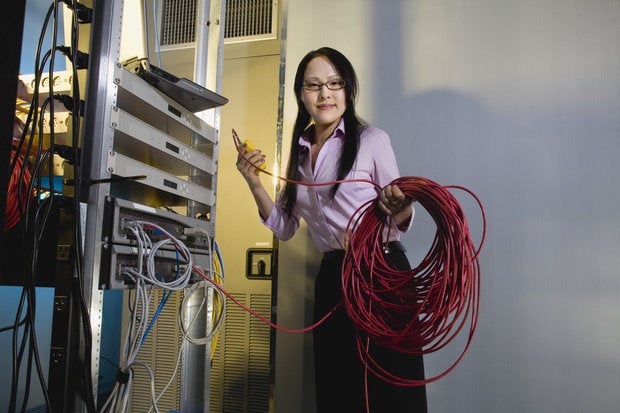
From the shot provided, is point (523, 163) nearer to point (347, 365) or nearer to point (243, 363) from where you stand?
point (347, 365)

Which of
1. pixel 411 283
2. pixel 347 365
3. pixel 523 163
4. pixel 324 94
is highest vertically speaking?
pixel 324 94

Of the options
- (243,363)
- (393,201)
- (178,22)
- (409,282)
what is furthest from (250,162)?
(178,22)

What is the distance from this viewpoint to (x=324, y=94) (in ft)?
5.23

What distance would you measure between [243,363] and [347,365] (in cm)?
130

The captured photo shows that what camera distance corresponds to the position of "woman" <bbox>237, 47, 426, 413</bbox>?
142 cm

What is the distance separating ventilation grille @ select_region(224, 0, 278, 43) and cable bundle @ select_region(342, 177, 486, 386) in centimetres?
169

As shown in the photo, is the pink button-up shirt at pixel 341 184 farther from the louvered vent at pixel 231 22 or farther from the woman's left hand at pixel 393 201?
the louvered vent at pixel 231 22

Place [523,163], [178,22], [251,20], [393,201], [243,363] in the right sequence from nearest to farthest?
[393,201]
[523,163]
[243,363]
[251,20]
[178,22]

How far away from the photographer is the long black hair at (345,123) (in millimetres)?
1535

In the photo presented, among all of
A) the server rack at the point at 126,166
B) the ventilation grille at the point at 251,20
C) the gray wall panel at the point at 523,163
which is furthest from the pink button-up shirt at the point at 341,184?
the ventilation grille at the point at 251,20

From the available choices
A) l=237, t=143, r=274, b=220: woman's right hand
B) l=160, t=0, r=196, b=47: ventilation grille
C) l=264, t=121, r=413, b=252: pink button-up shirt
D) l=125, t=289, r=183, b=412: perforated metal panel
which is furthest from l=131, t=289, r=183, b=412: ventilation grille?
l=160, t=0, r=196, b=47: ventilation grille

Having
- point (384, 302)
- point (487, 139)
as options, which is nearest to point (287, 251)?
point (384, 302)

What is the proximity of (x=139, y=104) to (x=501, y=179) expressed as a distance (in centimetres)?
158

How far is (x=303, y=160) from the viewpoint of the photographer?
1.72 metres
